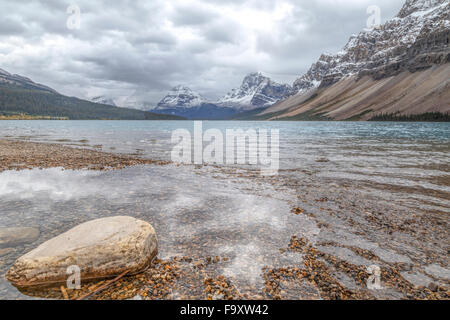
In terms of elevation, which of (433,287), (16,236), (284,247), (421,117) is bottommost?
(433,287)

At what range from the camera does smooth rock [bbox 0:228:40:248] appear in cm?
805

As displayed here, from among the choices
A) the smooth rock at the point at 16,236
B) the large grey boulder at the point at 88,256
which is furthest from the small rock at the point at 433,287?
the smooth rock at the point at 16,236

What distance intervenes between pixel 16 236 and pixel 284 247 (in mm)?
9513

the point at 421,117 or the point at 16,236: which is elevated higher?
the point at 421,117

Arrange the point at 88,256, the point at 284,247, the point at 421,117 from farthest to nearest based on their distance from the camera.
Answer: the point at 421,117 → the point at 284,247 → the point at 88,256

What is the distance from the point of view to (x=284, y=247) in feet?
26.7

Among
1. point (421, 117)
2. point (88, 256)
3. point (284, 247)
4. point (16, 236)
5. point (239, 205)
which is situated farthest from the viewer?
point (421, 117)

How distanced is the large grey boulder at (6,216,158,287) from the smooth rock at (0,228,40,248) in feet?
7.38

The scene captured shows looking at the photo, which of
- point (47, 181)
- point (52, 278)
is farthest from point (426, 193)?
point (47, 181)

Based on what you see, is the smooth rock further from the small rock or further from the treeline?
the treeline

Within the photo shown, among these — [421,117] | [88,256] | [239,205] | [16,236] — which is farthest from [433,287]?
[421,117]

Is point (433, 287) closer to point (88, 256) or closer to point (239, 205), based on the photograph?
point (239, 205)

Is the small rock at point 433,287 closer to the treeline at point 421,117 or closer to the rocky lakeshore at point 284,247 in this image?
the rocky lakeshore at point 284,247
